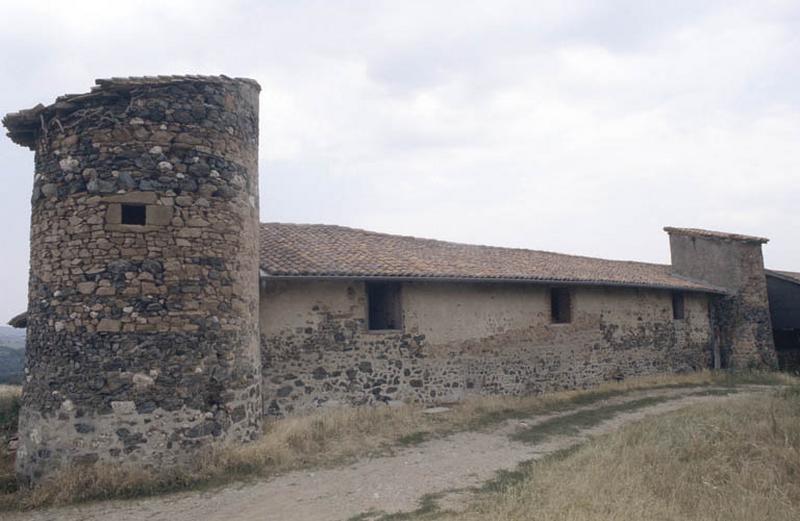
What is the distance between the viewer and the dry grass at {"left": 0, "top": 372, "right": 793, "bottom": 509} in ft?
23.9

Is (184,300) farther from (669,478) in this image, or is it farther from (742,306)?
Answer: (742,306)

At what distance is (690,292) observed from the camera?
18.7 m

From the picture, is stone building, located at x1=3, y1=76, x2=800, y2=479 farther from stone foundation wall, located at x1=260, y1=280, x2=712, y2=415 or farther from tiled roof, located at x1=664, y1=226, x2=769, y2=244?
tiled roof, located at x1=664, y1=226, x2=769, y2=244

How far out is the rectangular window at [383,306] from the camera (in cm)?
1224

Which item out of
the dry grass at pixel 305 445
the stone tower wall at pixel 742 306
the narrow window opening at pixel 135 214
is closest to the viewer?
the dry grass at pixel 305 445

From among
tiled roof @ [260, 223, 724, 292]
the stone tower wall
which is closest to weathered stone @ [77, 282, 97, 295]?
tiled roof @ [260, 223, 724, 292]

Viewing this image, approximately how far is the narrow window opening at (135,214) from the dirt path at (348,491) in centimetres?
381

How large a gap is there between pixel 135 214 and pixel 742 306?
19581mm

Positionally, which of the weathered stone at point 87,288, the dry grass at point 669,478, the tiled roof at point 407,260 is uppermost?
the tiled roof at point 407,260

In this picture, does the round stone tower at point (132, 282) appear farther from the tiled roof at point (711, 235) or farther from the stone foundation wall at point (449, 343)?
the tiled roof at point (711, 235)

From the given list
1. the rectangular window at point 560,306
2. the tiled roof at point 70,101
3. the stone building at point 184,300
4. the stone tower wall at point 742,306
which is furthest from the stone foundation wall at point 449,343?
the tiled roof at point 70,101

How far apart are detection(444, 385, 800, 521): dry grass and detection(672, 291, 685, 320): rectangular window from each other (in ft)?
30.8

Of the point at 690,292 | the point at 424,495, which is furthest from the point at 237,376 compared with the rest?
the point at 690,292

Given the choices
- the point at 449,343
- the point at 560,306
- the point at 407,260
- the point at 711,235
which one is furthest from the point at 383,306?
the point at 711,235
